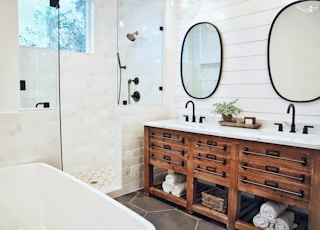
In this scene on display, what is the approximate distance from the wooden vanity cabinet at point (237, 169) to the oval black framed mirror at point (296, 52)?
0.74 meters

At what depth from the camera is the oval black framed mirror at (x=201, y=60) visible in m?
3.05

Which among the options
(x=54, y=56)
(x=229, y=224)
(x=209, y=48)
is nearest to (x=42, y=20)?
(x=54, y=56)

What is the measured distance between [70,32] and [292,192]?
339 cm

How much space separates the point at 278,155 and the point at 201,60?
1619 millimetres

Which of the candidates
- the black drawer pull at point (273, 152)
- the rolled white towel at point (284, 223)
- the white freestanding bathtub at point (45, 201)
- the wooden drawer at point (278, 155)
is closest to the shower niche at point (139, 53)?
the white freestanding bathtub at point (45, 201)

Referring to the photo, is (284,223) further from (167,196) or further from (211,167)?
(167,196)

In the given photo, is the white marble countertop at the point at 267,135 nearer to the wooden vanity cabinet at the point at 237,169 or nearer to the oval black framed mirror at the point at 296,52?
the wooden vanity cabinet at the point at 237,169

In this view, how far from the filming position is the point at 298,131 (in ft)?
7.88

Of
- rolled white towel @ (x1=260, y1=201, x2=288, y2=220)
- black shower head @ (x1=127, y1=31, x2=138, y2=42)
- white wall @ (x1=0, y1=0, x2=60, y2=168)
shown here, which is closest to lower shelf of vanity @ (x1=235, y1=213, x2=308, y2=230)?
rolled white towel @ (x1=260, y1=201, x2=288, y2=220)

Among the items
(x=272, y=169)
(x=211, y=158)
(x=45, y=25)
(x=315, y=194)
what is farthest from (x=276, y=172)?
(x=45, y=25)

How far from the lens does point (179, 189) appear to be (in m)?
2.82

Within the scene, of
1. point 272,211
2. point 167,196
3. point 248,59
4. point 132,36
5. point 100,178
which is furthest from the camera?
point 100,178

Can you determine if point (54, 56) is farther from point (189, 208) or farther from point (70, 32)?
point (189, 208)

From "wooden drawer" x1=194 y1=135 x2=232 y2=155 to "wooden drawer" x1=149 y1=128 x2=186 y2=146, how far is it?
0.19 meters
